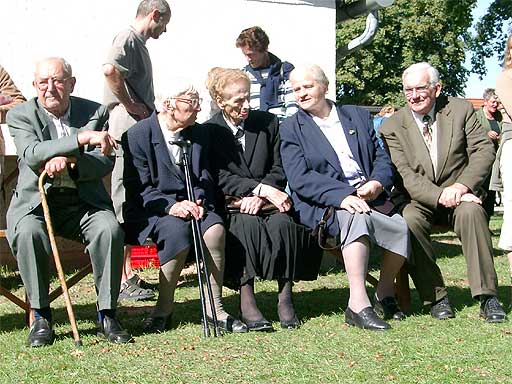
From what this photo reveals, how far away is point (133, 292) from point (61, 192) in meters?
1.57

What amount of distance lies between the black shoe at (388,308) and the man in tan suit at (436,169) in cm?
22

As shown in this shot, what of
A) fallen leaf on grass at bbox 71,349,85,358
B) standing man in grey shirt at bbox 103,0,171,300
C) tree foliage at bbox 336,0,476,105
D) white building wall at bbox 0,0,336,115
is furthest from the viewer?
A: tree foliage at bbox 336,0,476,105

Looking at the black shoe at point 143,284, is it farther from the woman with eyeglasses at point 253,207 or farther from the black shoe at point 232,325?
the black shoe at point 232,325

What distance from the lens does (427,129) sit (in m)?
6.34

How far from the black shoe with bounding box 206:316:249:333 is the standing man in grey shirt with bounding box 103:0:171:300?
1387mm

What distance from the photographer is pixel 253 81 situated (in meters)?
7.86

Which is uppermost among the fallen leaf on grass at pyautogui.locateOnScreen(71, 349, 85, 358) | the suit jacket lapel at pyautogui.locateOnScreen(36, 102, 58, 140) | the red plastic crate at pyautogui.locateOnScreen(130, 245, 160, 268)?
the suit jacket lapel at pyautogui.locateOnScreen(36, 102, 58, 140)

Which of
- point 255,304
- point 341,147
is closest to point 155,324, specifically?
point 255,304

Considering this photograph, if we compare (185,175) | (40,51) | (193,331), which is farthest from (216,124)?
(40,51)

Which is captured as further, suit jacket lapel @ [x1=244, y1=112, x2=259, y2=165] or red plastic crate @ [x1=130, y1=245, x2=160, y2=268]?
red plastic crate @ [x1=130, y1=245, x2=160, y2=268]

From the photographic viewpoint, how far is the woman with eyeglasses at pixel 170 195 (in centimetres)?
570

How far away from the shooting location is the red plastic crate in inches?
338

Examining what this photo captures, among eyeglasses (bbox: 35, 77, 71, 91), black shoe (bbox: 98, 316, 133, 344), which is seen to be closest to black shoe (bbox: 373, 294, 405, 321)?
black shoe (bbox: 98, 316, 133, 344)

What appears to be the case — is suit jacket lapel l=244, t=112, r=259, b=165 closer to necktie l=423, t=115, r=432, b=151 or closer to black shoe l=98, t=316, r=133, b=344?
necktie l=423, t=115, r=432, b=151
